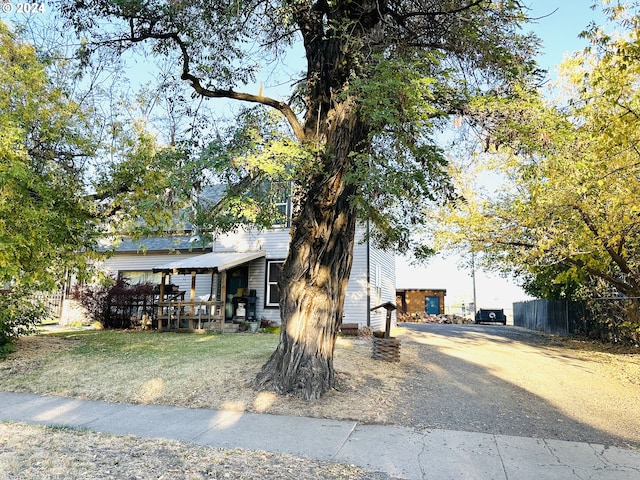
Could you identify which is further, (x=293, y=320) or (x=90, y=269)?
(x=90, y=269)

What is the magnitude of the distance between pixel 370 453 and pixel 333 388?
8.65 feet

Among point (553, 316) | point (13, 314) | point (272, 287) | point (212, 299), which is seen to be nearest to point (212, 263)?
point (212, 299)

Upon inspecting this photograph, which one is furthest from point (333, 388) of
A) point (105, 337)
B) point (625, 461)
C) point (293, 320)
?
point (105, 337)

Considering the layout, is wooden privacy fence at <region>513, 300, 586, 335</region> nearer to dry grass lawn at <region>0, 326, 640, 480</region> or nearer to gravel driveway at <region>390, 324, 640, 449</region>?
dry grass lawn at <region>0, 326, 640, 480</region>

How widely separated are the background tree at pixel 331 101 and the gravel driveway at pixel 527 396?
1.75 m

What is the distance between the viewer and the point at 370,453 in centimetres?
490

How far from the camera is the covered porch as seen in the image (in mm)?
16312

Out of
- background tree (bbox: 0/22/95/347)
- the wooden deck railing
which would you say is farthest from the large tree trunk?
the wooden deck railing

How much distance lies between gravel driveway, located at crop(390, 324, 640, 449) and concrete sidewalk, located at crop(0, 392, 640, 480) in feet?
1.68

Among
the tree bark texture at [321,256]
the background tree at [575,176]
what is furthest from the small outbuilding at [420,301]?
the tree bark texture at [321,256]

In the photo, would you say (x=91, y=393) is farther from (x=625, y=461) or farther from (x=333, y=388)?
(x=625, y=461)

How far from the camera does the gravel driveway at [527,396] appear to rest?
5.99 metres

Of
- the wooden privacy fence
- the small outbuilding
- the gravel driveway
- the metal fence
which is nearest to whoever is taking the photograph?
the gravel driveway

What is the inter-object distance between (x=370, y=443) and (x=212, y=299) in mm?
13455
